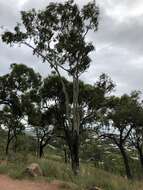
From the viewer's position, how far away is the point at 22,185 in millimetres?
14781

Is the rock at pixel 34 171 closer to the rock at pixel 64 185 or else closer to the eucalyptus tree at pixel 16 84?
the rock at pixel 64 185

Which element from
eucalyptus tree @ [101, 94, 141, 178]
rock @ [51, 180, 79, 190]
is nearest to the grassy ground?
rock @ [51, 180, 79, 190]

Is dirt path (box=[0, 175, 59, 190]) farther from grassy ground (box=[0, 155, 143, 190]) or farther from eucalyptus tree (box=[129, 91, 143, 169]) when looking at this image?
eucalyptus tree (box=[129, 91, 143, 169])

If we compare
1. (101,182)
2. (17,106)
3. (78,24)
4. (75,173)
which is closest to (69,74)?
(78,24)

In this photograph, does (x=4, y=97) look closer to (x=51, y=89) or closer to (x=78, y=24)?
(x=51, y=89)

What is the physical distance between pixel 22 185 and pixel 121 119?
23.7 meters

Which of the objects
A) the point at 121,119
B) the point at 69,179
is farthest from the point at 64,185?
the point at 121,119

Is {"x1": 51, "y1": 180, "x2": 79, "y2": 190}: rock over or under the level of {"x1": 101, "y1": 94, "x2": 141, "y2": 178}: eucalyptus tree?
under

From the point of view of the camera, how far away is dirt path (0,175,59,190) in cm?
1431

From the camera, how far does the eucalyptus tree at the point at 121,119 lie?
37188mm

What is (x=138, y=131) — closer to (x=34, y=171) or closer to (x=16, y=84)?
(x=16, y=84)

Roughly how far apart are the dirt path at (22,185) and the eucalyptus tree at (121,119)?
69.1 feet

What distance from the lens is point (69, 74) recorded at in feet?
79.3

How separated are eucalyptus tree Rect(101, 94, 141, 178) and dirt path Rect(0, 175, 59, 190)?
2106 cm
